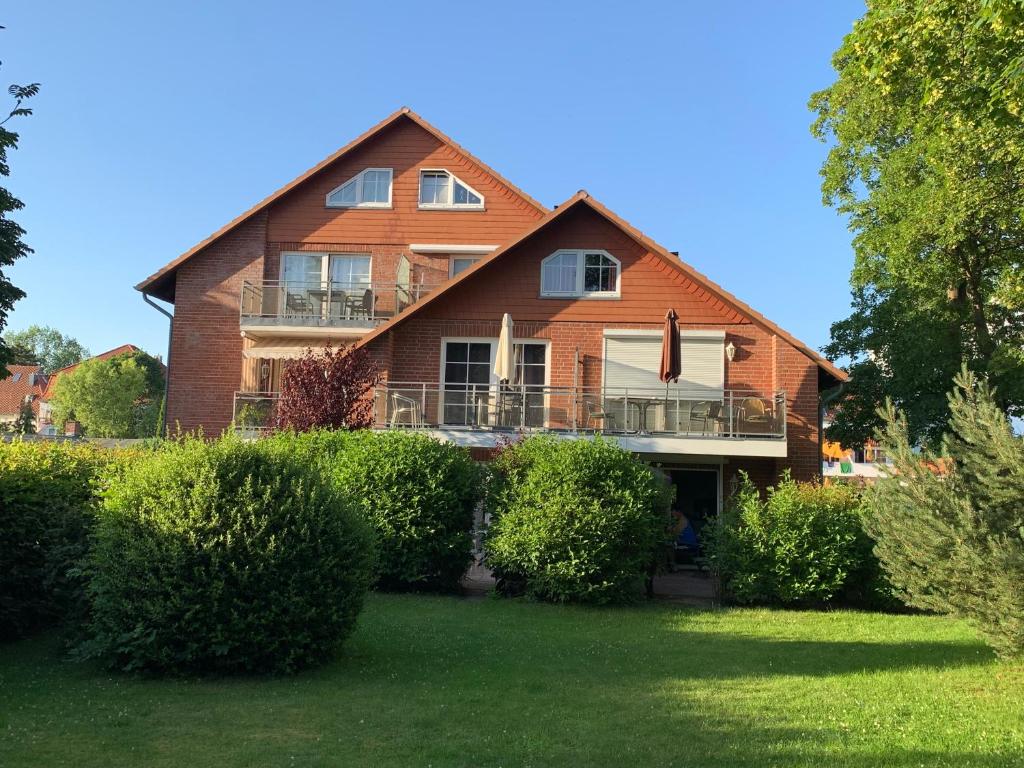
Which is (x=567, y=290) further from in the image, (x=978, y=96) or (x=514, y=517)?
(x=978, y=96)

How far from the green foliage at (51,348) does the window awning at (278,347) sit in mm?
99205

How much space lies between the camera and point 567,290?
71.9 ft

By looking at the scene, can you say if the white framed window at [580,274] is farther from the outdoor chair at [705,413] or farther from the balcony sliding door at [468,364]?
the outdoor chair at [705,413]

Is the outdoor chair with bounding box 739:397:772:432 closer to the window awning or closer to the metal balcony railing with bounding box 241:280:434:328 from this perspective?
the metal balcony railing with bounding box 241:280:434:328

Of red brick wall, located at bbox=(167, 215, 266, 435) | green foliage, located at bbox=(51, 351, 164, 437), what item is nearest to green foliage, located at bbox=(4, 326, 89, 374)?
green foliage, located at bbox=(51, 351, 164, 437)

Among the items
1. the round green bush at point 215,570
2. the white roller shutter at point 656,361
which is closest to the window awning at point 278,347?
the white roller shutter at point 656,361

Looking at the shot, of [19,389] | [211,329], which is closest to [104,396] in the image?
[19,389]

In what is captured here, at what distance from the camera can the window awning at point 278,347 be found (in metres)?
23.6

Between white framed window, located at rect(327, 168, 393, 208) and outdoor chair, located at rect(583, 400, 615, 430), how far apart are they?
9.48 m

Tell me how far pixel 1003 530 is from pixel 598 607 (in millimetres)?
6349

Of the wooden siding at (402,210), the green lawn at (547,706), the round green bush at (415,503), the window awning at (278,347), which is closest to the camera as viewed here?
the green lawn at (547,706)

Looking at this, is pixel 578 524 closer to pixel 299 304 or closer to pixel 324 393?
pixel 324 393

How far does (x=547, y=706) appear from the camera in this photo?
744 cm

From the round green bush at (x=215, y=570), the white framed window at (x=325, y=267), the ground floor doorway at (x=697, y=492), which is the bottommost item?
the round green bush at (x=215, y=570)
